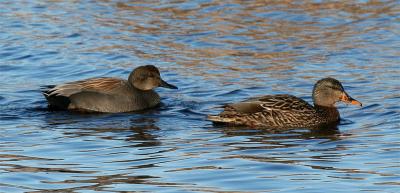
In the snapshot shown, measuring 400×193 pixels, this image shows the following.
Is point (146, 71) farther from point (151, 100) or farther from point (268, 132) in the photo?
point (268, 132)

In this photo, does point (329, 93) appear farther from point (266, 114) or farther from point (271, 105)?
point (266, 114)

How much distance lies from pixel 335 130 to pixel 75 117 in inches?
140

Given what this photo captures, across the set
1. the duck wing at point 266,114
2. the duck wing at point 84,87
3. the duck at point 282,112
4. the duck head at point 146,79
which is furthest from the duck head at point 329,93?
the duck wing at point 84,87

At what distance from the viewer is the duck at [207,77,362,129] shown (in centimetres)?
1452

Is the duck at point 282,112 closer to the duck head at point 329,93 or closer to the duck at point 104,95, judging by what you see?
the duck head at point 329,93

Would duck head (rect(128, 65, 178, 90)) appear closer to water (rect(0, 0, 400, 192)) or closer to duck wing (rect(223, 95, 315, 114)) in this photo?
water (rect(0, 0, 400, 192))

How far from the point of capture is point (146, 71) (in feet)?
54.8

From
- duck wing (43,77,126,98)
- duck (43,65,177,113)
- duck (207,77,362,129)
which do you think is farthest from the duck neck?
duck wing (43,77,126,98)

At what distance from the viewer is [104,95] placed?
52.4 feet

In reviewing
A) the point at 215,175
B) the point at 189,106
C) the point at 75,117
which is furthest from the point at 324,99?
the point at 215,175

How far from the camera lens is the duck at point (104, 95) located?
52.1 feet

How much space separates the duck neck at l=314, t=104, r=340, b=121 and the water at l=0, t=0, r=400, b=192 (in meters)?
0.17

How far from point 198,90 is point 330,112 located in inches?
118

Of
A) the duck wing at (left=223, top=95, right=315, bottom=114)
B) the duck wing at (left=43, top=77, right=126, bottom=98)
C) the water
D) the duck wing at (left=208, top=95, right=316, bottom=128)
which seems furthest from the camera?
the duck wing at (left=43, top=77, right=126, bottom=98)
